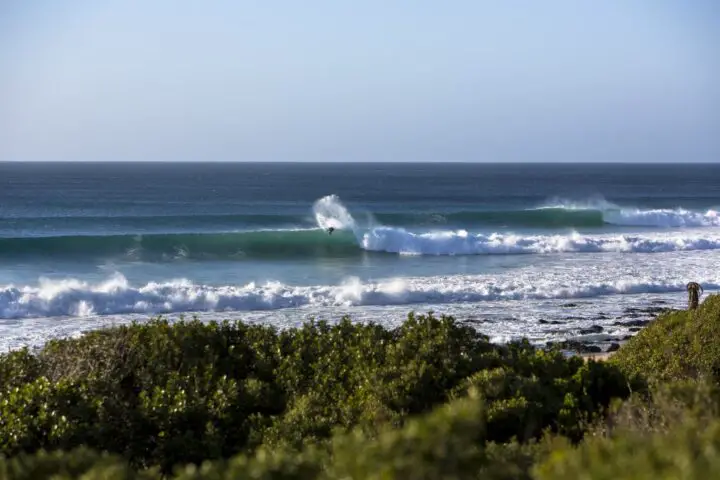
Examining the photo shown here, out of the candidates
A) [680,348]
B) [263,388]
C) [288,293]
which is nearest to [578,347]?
[680,348]

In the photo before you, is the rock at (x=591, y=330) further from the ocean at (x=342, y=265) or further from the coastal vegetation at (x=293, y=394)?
the coastal vegetation at (x=293, y=394)

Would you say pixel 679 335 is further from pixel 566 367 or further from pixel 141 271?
pixel 141 271

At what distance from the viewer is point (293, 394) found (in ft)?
26.5

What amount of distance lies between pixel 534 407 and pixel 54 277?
24.9 m

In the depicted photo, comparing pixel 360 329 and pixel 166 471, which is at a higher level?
pixel 360 329

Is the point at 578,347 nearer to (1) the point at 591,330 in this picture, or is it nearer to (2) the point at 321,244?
(1) the point at 591,330

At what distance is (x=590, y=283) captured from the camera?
87.9 feet

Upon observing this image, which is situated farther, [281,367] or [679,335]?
[679,335]

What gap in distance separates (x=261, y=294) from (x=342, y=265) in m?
9.40

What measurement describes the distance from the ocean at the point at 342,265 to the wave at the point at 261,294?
0.21ft

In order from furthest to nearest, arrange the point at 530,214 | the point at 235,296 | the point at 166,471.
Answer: the point at 530,214 → the point at 235,296 → the point at 166,471

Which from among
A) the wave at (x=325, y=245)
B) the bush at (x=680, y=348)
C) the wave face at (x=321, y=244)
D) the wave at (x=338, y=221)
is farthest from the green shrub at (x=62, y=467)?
the wave at (x=338, y=221)

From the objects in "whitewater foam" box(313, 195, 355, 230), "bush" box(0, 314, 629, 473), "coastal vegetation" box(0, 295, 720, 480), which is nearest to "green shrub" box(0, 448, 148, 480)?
"coastal vegetation" box(0, 295, 720, 480)

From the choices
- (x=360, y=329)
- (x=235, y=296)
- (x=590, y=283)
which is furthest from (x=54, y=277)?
(x=360, y=329)
